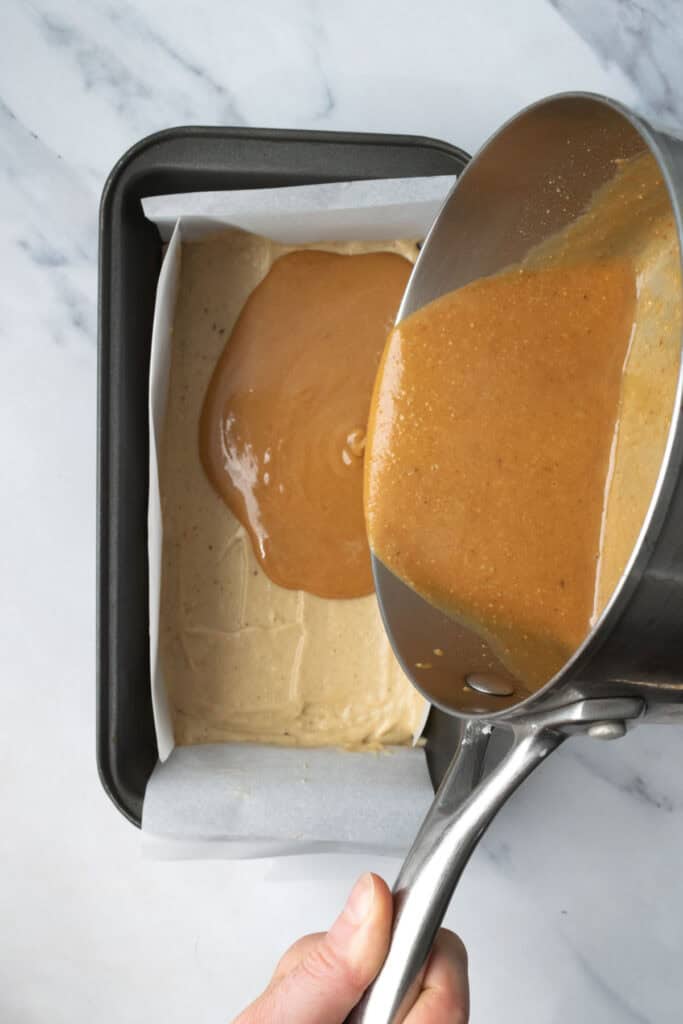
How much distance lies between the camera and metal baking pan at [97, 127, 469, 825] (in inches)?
31.7

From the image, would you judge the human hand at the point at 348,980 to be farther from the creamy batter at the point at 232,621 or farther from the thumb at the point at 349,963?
the creamy batter at the point at 232,621

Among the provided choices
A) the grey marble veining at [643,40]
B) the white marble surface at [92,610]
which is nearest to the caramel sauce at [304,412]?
Result: the white marble surface at [92,610]

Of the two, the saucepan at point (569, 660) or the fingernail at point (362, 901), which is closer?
the saucepan at point (569, 660)

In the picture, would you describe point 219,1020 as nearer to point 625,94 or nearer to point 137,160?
point 137,160

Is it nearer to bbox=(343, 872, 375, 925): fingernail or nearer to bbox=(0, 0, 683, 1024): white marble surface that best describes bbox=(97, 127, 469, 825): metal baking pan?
bbox=(0, 0, 683, 1024): white marble surface

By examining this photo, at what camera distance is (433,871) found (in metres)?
0.57

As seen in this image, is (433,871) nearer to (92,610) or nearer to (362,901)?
(362,901)

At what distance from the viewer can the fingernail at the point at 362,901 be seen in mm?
599

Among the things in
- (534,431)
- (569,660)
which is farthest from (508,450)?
(569,660)

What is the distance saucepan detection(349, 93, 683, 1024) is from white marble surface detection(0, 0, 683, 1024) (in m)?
0.26

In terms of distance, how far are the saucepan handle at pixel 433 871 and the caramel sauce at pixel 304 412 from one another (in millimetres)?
326

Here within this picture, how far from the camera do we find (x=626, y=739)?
35.4 inches

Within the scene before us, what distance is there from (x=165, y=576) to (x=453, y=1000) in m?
0.44

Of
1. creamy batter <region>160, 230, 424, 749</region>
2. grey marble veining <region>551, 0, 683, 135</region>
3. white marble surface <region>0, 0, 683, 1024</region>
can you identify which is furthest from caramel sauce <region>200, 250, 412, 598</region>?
grey marble veining <region>551, 0, 683, 135</region>
